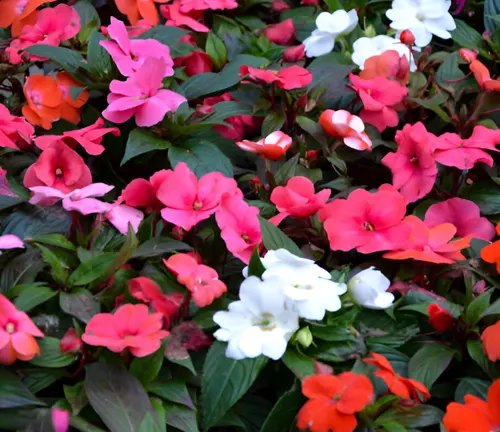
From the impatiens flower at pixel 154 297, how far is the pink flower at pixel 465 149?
56 cm

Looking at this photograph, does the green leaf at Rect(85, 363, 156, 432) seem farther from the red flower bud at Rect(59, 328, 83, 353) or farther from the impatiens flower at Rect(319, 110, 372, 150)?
the impatiens flower at Rect(319, 110, 372, 150)

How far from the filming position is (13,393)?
2.69 ft

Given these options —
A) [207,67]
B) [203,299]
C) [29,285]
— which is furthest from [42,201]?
[207,67]

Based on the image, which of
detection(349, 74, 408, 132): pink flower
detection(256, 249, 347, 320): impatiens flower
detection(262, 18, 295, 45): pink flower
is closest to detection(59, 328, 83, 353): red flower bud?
detection(256, 249, 347, 320): impatiens flower

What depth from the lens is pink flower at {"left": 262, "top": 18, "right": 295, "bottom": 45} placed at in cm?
173

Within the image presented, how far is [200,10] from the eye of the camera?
175cm

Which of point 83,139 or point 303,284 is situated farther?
point 83,139

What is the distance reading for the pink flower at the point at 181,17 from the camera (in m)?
1.67

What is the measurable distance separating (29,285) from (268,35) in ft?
3.33

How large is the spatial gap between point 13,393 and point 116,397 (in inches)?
4.8

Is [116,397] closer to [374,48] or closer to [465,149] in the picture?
[465,149]

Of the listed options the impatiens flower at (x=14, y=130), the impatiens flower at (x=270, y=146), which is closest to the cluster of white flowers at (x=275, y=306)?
the impatiens flower at (x=270, y=146)

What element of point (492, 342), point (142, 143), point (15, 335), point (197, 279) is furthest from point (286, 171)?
point (15, 335)

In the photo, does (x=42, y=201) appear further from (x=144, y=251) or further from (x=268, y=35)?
(x=268, y=35)
